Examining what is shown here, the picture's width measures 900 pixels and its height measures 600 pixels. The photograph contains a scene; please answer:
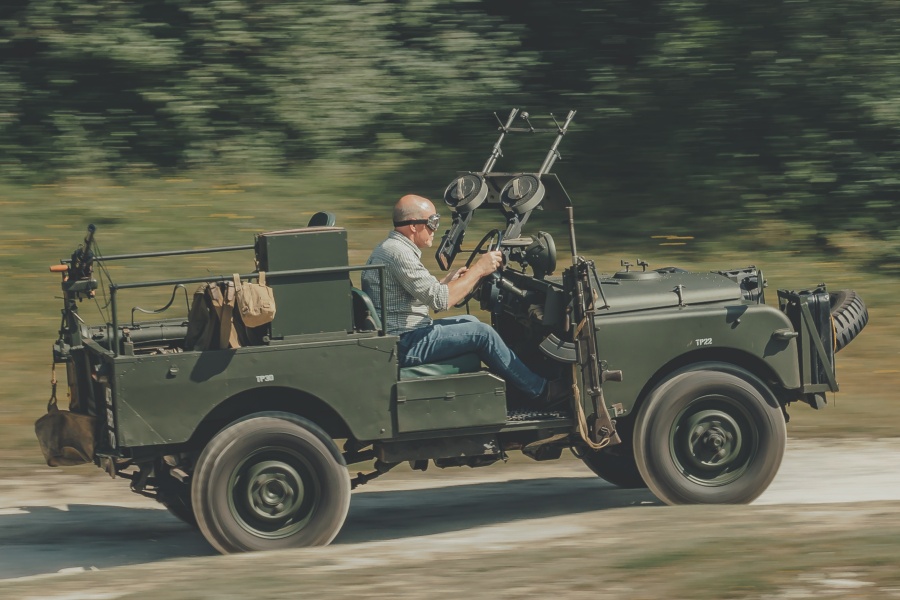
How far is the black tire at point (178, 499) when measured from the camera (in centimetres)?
809

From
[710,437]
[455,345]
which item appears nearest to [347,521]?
[455,345]

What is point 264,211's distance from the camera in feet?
51.0

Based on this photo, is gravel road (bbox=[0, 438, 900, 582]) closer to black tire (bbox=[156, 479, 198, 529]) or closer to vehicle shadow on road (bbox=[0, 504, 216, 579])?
vehicle shadow on road (bbox=[0, 504, 216, 579])

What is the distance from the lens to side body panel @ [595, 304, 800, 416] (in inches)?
313

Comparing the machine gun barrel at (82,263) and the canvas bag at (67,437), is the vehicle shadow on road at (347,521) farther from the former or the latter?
the machine gun barrel at (82,263)

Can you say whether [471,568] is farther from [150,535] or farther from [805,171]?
[805,171]

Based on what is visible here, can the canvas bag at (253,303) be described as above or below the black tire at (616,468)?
above

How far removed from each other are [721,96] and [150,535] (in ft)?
34.3

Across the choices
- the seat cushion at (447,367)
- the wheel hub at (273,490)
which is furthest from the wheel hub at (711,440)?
the wheel hub at (273,490)

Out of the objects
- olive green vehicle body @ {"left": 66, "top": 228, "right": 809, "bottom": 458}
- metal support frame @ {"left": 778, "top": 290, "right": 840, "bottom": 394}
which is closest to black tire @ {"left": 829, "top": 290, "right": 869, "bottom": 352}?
metal support frame @ {"left": 778, "top": 290, "right": 840, "bottom": 394}

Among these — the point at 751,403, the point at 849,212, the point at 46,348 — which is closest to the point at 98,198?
the point at 46,348

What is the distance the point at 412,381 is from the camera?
7.58 meters

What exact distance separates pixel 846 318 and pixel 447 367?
249 centimetres

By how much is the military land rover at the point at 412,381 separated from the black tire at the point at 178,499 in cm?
1
